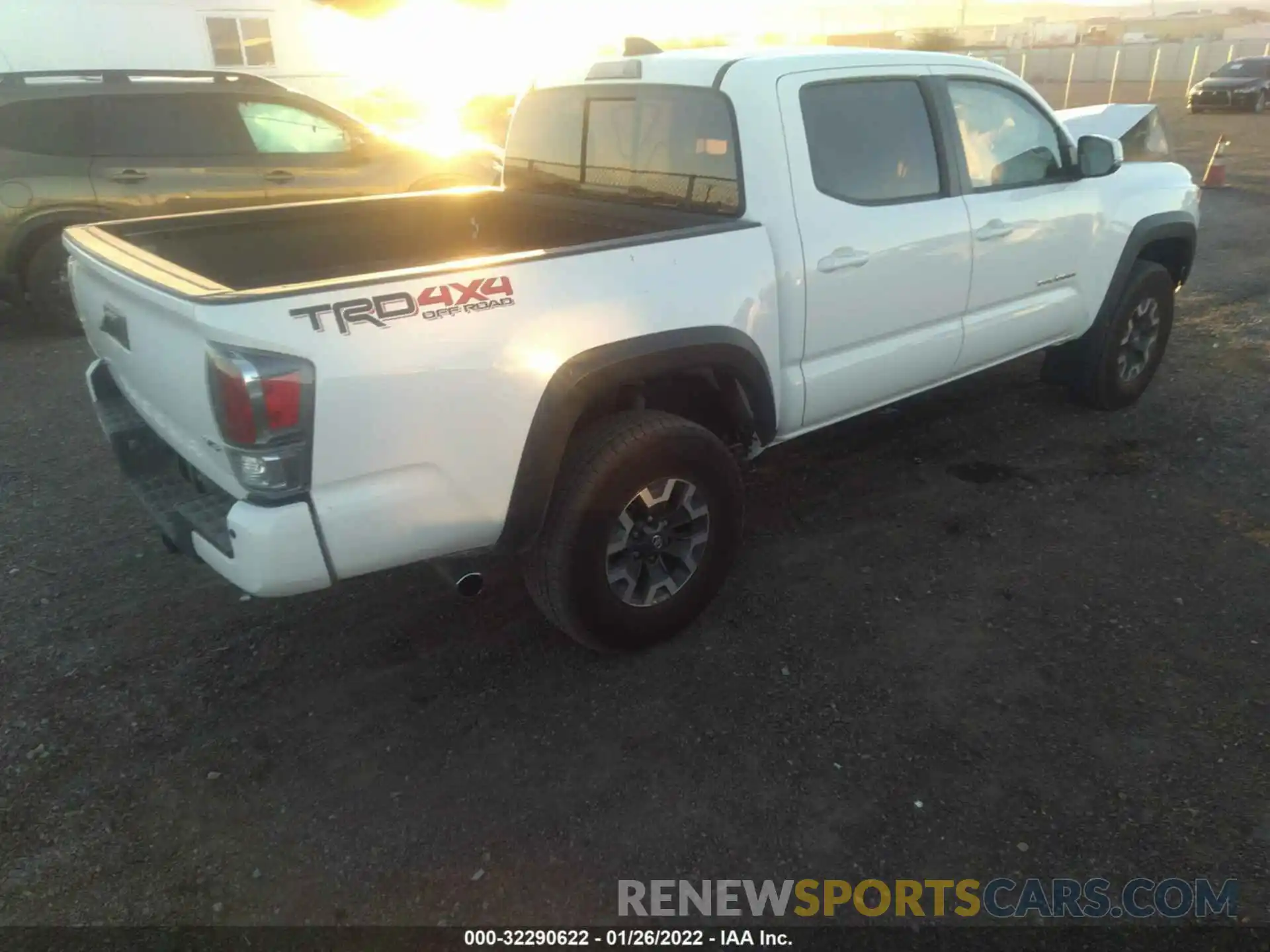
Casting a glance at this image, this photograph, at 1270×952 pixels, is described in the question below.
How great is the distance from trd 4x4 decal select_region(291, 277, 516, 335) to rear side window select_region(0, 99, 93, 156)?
6473mm

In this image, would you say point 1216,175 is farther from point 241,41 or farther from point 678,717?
point 241,41

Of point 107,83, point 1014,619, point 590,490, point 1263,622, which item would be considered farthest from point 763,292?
point 107,83

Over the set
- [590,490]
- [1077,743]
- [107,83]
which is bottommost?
[1077,743]

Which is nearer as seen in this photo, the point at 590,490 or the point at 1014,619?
the point at 590,490

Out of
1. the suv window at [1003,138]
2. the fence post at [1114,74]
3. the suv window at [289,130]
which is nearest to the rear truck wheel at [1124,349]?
the suv window at [1003,138]

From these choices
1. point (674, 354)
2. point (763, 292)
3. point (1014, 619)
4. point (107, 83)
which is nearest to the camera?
point (674, 354)

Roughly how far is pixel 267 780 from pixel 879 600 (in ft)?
7.64

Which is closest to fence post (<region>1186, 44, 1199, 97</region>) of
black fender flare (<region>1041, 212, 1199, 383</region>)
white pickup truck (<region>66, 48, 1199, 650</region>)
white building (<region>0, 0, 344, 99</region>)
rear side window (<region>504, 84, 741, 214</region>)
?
white building (<region>0, 0, 344, 99</region>)

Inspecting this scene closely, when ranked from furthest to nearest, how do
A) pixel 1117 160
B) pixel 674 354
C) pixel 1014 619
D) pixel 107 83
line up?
pixel 107 83, pixel 1117 160, pixel 1014 619, pixel 674 354

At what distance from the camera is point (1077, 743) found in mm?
2822

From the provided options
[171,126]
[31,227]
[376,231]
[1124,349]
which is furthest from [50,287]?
[1124,349]

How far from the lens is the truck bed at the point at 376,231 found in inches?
138

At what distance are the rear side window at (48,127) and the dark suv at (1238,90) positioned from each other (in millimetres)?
25630

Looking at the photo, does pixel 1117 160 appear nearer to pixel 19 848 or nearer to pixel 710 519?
pixel 710 519
